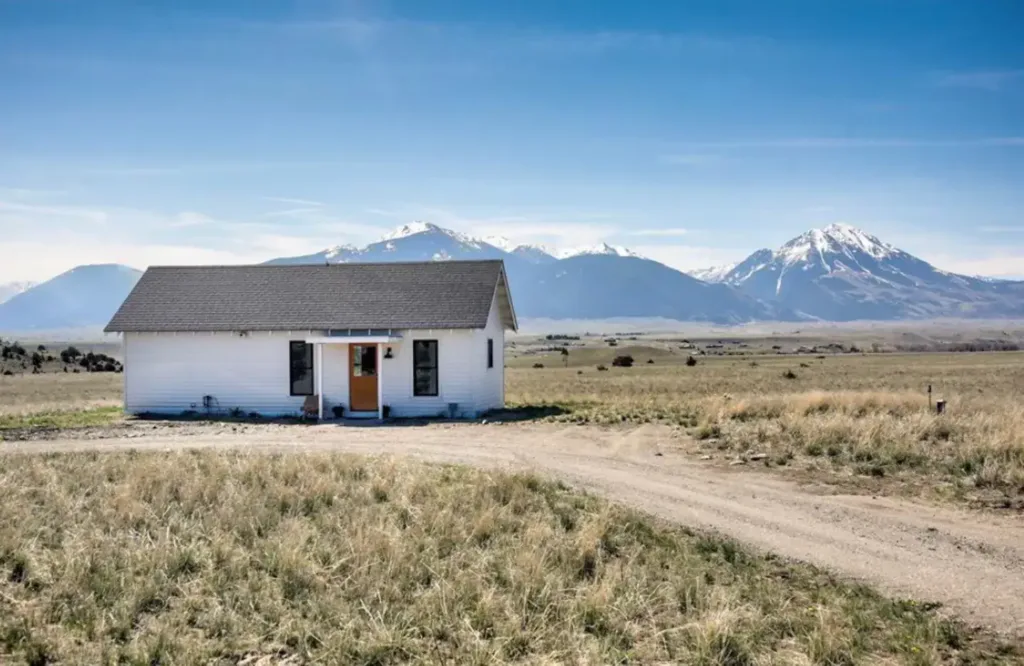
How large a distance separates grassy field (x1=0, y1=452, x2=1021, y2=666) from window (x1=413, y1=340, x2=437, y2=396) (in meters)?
14.6

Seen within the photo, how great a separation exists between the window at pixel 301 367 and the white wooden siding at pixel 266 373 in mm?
185

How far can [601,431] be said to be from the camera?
2241 cm

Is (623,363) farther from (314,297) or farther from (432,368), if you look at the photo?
(432,368)

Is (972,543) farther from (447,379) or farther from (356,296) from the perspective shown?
(356,296)

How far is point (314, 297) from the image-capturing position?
98.5 ft

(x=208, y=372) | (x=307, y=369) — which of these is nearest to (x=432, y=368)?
(x=307, y=369)

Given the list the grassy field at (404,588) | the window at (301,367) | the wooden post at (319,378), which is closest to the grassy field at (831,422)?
the grassy field at (404,588)

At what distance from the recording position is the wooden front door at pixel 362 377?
2788 cm

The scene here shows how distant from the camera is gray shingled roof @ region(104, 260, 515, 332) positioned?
92.5 feet

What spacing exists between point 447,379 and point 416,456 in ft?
33.6

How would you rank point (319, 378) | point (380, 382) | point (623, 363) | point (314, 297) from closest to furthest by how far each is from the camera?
point (319, 378) → point (380, 382) → point (314, 297) → point (623, 363)

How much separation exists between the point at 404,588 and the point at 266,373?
20.0 metres

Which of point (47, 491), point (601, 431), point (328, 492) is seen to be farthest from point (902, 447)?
point (47, 491)

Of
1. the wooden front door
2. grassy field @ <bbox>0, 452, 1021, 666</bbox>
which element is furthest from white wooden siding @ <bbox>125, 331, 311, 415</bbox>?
grassy field @ <bbox>0, 452, 1021, 666</bbox>
